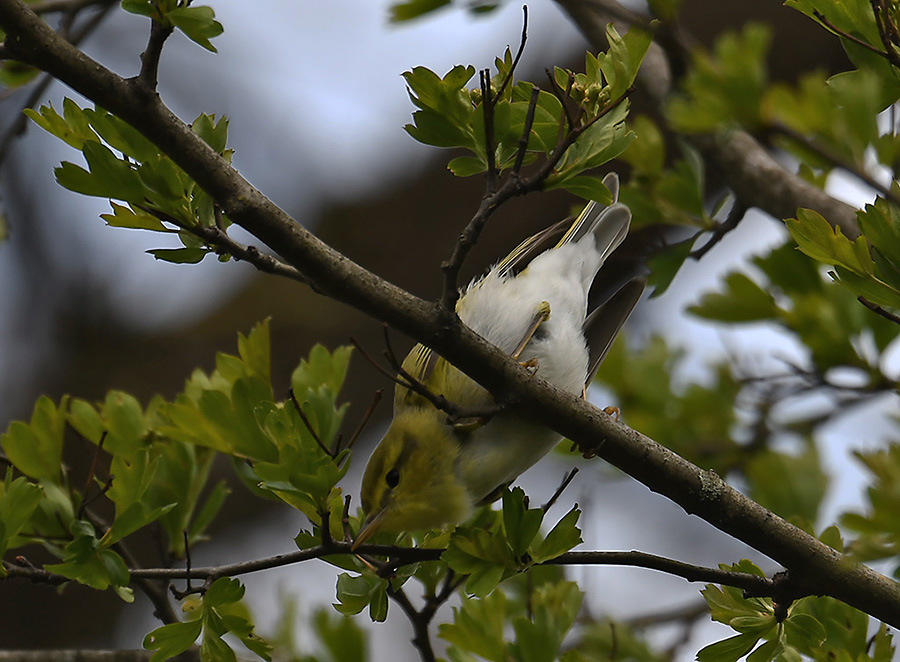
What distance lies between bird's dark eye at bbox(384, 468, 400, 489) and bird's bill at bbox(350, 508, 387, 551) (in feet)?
0.21

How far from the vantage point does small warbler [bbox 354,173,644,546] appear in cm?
Answer: 178

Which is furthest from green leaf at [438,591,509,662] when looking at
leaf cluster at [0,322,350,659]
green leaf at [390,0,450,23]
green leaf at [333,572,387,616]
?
green leaf at [390,0,450,23]

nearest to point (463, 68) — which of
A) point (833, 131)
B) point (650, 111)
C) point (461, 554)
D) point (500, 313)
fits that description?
point (833, 131)

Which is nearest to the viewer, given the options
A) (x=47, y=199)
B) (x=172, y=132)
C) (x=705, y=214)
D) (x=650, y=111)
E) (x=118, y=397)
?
(x=172, y=132)

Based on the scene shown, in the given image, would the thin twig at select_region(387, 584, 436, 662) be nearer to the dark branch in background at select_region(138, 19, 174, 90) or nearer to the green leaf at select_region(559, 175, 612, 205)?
the green leaf at select_region(559, 175, 612, 205)

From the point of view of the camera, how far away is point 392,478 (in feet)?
6.23

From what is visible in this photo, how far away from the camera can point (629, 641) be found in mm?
1972

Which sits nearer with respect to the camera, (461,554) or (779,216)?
(461,554)

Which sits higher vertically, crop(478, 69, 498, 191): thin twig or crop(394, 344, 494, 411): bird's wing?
crop(478, 69, 498, 191): thin twig

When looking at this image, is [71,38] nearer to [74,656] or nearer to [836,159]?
[74,656]

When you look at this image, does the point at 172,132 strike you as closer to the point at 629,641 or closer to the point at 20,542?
the point at 20,542

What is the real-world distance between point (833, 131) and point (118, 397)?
124 centimetres

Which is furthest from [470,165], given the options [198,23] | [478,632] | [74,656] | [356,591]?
[74,656]

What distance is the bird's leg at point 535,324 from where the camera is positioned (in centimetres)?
194
